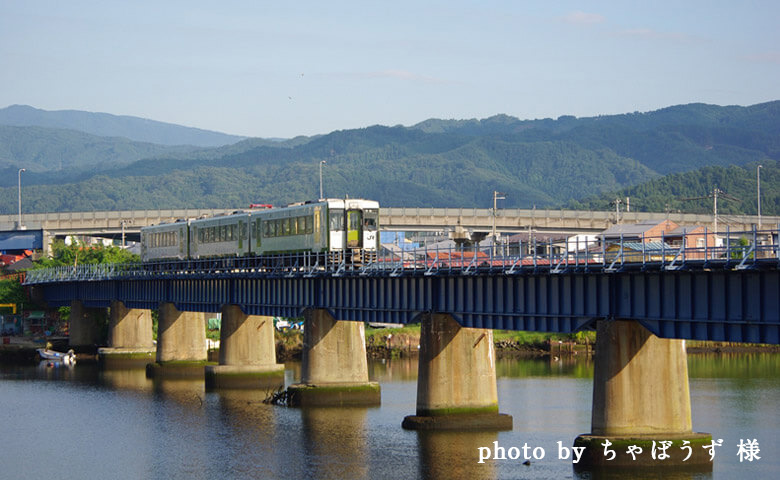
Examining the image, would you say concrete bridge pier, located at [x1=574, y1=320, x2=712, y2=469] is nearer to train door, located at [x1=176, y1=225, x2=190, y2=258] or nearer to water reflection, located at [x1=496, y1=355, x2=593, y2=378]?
water reflection, located at [x1=496, y1=355, x2=593, y2=378]

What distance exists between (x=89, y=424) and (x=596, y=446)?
34167mm

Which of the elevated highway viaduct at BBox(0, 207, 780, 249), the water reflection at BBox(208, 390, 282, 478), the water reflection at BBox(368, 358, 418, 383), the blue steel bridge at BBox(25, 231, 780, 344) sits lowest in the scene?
the water reflection at BBox(208, 390, 282, 478)

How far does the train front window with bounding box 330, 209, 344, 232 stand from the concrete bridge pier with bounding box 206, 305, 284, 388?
509 inches

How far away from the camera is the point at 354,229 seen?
78.4 metres

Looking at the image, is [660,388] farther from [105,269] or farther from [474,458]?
[105,269]

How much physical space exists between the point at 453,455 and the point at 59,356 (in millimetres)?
70061

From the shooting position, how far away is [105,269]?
391 feet

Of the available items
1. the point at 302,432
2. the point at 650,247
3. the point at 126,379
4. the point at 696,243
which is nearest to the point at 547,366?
the point at 126,379

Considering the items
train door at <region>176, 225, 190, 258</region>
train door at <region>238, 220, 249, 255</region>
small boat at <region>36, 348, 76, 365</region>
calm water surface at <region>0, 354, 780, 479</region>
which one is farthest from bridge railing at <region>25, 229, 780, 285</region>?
calm water surface at <region>0, 354, 780, 479</region>

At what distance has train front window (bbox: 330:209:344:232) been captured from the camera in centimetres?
7788

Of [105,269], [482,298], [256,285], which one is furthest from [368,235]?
[105,269]

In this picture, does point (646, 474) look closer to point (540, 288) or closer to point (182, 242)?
point (540, 288)

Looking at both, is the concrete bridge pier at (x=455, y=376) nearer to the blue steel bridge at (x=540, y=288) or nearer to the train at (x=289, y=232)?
the blue steel bridge at (x=540, y=288)

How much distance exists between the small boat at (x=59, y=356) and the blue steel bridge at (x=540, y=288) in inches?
1061
